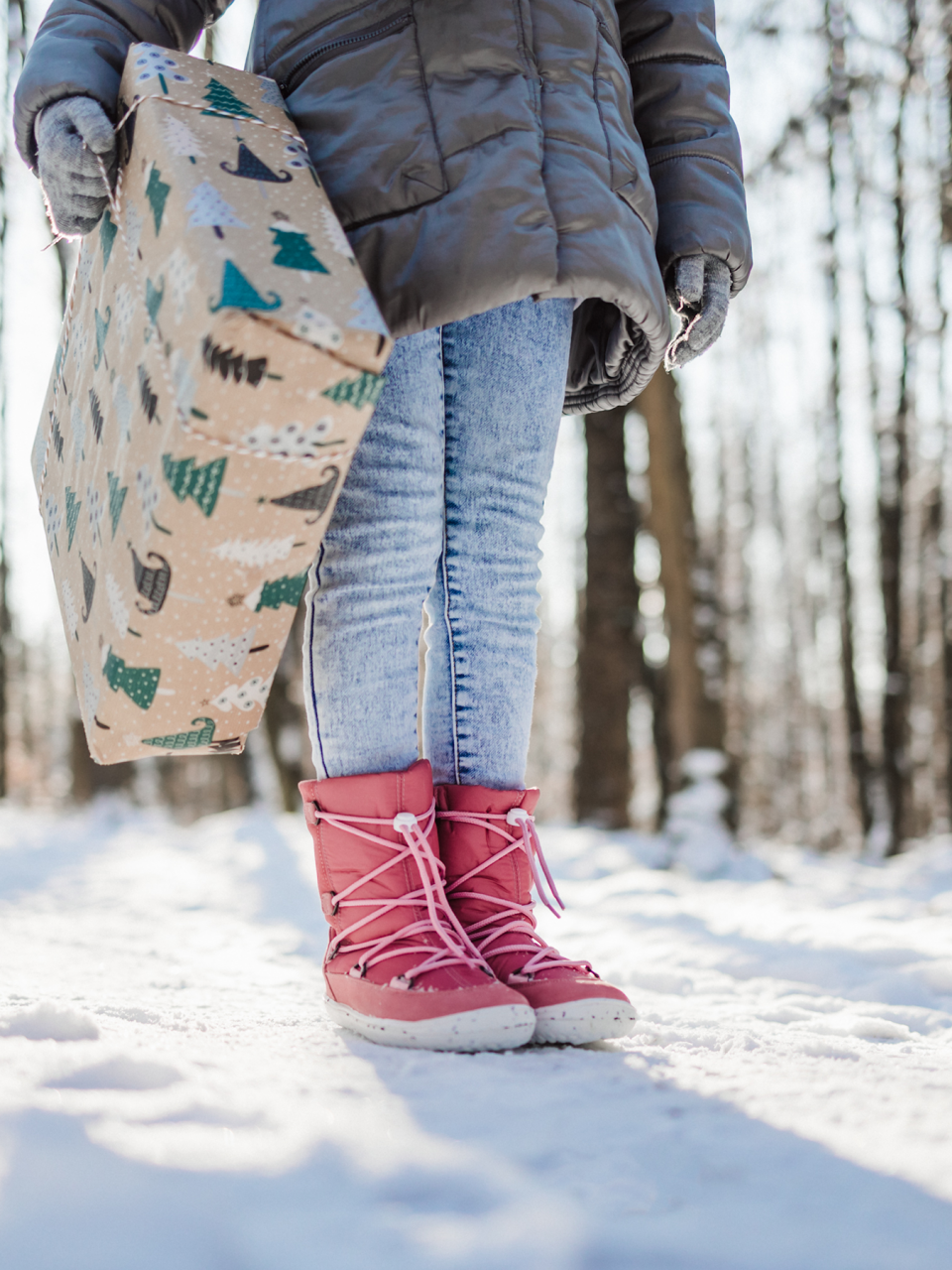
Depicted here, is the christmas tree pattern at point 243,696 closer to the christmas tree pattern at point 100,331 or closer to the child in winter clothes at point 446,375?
the child in winter clothes at point 446,375

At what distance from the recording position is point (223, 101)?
1084mm

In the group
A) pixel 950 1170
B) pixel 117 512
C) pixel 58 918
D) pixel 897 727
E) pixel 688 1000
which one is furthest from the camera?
pixel 897 727

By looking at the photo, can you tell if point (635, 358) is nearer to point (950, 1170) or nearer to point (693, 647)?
point (950, 1170)

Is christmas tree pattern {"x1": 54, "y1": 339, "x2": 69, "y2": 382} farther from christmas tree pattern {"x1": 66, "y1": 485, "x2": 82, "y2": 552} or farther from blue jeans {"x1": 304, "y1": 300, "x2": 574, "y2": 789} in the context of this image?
blue jeans {"x1": 304, "y1": 300, "x2": 574, "y2": 789}

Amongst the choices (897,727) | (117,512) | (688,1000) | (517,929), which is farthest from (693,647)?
(897,727)

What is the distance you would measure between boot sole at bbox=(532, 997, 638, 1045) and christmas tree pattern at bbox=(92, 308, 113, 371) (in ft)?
3.26

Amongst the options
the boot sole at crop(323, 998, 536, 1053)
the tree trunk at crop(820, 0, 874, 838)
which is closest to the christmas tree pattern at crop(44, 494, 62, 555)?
the boot sole at crop(323, 998, 536, 1053)

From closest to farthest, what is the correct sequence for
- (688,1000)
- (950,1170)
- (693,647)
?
(950,1170) → (688,1000) → (693,647)

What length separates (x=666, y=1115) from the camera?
0.87 meters

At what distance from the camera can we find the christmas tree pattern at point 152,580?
3.25 ft

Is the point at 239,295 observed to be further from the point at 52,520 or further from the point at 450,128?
the point at 52,520

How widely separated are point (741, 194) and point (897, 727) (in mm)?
7370

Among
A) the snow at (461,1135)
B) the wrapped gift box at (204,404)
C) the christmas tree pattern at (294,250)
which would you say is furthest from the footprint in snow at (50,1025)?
the christmas tree pattern at (294,250)

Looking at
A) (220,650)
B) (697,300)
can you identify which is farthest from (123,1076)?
(697,300)
